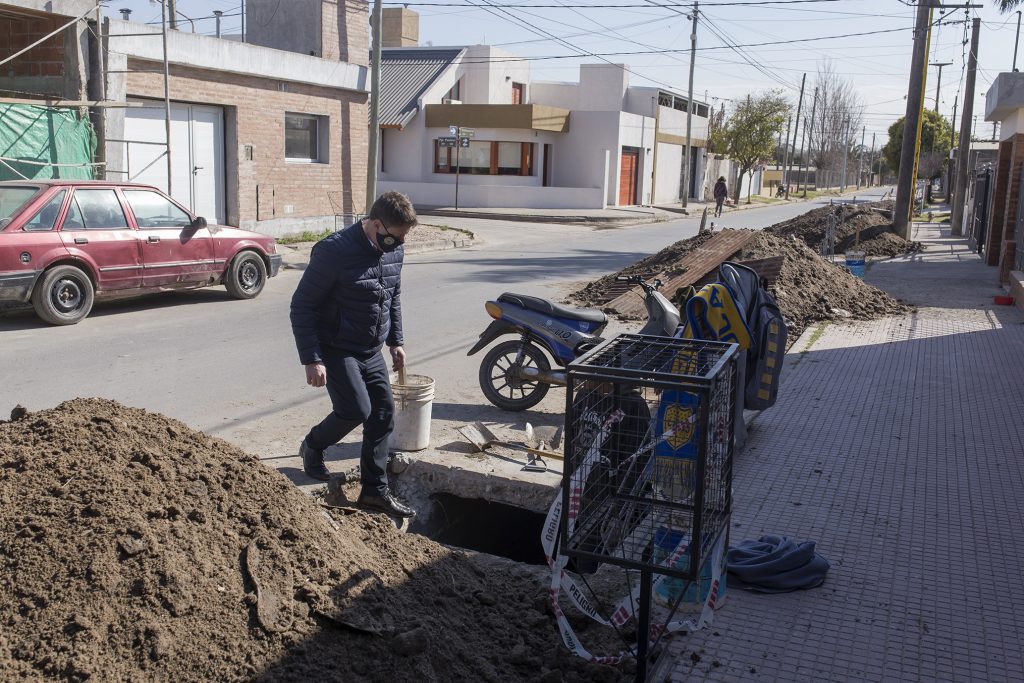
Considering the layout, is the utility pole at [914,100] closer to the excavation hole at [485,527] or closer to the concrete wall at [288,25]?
the concrete wall at [288,25]

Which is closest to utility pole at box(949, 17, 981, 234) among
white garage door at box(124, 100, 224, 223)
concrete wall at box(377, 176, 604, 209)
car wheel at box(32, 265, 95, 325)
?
concrete wall at box(377, 176, 604, 209)

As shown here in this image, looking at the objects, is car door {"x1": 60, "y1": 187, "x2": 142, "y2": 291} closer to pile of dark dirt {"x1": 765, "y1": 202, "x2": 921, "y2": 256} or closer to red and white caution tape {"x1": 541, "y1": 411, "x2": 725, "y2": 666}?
red and white caution tape {"x1": 541, "y1": 411, "x2": 725, "y2": 666}

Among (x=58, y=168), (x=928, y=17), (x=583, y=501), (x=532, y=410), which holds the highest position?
(x=928, y=17)

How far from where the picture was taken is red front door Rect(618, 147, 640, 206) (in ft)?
158

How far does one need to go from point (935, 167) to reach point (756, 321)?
80044mm

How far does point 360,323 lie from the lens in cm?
552

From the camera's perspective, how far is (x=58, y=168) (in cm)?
1691

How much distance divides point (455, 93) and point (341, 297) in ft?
145

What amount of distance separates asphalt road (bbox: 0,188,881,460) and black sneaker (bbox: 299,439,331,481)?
70cm

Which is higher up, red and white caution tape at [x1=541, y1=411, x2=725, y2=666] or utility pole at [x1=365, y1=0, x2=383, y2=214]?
utility pole at [x1=365, y1=0, x2=383, y2=214]

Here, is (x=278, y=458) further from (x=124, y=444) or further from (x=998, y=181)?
(x=998, y=181)

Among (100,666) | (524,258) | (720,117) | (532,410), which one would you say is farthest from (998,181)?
(720,117)

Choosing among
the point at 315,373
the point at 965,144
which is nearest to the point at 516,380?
the point at 315,373

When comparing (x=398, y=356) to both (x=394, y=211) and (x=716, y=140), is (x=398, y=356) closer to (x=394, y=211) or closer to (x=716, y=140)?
(x=394, y=211)
